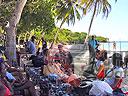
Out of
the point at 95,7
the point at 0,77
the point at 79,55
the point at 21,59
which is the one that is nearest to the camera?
the point at 0,77

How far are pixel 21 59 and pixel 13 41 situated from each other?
4.51 ft

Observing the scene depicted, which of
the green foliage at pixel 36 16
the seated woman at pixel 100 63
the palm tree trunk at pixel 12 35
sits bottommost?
the seated woman at pixel 100 63

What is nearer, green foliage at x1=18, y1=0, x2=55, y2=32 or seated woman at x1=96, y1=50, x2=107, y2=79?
seated woman at x1=96, y1=50, x2=107, y2=79

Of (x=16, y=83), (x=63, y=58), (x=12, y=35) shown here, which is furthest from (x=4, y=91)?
(x=63, y=58)

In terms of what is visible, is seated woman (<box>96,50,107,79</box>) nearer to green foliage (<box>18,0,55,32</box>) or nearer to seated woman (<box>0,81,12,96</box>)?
seated woman (<box>0,81,12,96</box>)

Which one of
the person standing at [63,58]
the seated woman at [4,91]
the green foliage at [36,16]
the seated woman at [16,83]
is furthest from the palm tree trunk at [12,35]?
the green foliage at [36,16]

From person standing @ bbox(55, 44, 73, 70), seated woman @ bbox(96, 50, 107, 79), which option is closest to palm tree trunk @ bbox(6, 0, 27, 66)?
person standing @ bbox(55, 44, 73, 70)

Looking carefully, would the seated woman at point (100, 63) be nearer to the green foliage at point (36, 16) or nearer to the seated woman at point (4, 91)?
the seated woman at point (4, 91)

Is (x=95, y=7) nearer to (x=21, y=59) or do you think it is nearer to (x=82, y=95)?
(x=21, y=59)

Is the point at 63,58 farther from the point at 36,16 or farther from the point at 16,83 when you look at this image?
the point at 36,16

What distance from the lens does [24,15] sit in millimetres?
28969

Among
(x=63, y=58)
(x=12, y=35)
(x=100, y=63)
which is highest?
(x=12, y=35)

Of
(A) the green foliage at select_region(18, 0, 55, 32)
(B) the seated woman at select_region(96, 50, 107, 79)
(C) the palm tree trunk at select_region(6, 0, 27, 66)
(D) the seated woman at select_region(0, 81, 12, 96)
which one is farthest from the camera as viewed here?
(A) the green foliage at select_region(18, 0, 55, 32)

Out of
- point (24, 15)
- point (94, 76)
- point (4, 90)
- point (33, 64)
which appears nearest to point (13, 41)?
point (33, 64)
